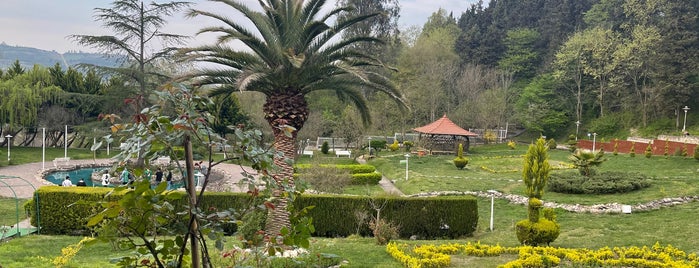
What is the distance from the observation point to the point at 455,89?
4922cm

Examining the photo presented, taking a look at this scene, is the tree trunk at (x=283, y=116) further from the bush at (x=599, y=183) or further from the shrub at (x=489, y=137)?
the shrub at (x=489, y=137)

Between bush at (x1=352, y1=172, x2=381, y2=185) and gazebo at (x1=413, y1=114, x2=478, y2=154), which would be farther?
gazebo at (x1=413, y1=114, x2=478, y2=154)

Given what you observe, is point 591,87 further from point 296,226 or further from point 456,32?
point 296,226

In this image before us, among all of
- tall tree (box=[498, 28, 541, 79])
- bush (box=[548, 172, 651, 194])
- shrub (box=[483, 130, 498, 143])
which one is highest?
tall tree (box=[498, 28, 541, 79])

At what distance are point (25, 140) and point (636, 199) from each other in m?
38.9

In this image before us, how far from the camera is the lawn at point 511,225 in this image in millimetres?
9391

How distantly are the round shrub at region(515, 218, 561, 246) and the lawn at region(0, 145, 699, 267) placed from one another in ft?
2.27

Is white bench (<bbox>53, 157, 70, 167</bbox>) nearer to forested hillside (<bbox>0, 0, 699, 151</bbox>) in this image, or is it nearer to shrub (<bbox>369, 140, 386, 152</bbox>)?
forested hillside (<bbox>0, 0, 699, 151</bbox>)

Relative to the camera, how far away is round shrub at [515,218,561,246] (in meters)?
10.3

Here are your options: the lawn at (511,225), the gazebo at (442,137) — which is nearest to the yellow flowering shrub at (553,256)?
the lawn at (511,225)

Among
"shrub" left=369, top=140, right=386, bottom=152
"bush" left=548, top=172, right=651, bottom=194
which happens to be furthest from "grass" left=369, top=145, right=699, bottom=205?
"shrub" left=369, top=140, right=386, bottom=152

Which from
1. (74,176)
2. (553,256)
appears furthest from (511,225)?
(74,176)

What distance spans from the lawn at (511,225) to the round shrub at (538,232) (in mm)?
693

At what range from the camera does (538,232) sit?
407 inches
